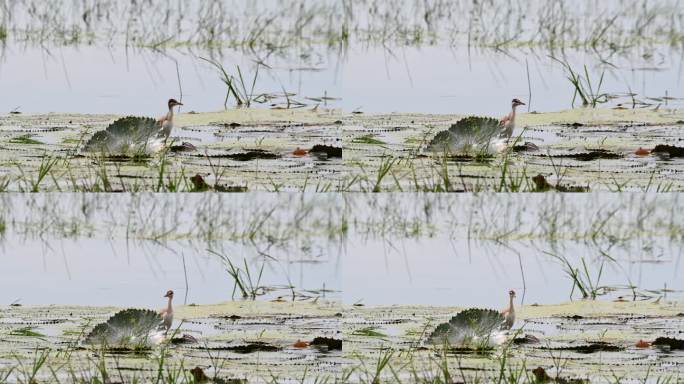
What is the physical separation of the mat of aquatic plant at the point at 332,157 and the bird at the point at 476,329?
561 mm

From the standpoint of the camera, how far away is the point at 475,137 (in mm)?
6844

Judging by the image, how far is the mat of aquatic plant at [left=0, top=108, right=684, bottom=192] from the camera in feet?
21.8

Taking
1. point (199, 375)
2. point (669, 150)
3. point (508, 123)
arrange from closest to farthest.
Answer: point (199, 375), point (508, 123), point (669, 150)

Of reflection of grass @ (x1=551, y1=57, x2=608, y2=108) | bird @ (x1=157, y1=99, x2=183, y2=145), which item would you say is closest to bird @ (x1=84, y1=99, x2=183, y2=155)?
bird @ (x1=157, y1=99, x2=183, y2=145)

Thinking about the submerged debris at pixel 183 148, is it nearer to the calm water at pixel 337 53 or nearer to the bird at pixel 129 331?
the calm water at pixel 337 53

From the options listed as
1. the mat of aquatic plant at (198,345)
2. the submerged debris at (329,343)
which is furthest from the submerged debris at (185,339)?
the submerged debris at (329,343)

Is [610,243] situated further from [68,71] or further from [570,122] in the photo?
[68,71]

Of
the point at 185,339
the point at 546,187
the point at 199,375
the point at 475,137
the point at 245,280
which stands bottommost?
the point at 199,375

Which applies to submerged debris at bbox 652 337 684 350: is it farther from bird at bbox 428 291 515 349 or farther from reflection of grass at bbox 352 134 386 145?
reflection of grass at bbox 352 134 386 145

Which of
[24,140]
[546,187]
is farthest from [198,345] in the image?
[546,187]

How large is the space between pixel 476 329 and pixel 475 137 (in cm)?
90

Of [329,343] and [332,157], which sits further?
[332,157]

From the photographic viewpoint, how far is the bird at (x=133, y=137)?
6.77 m

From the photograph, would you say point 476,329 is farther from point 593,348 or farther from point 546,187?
point 546,187
